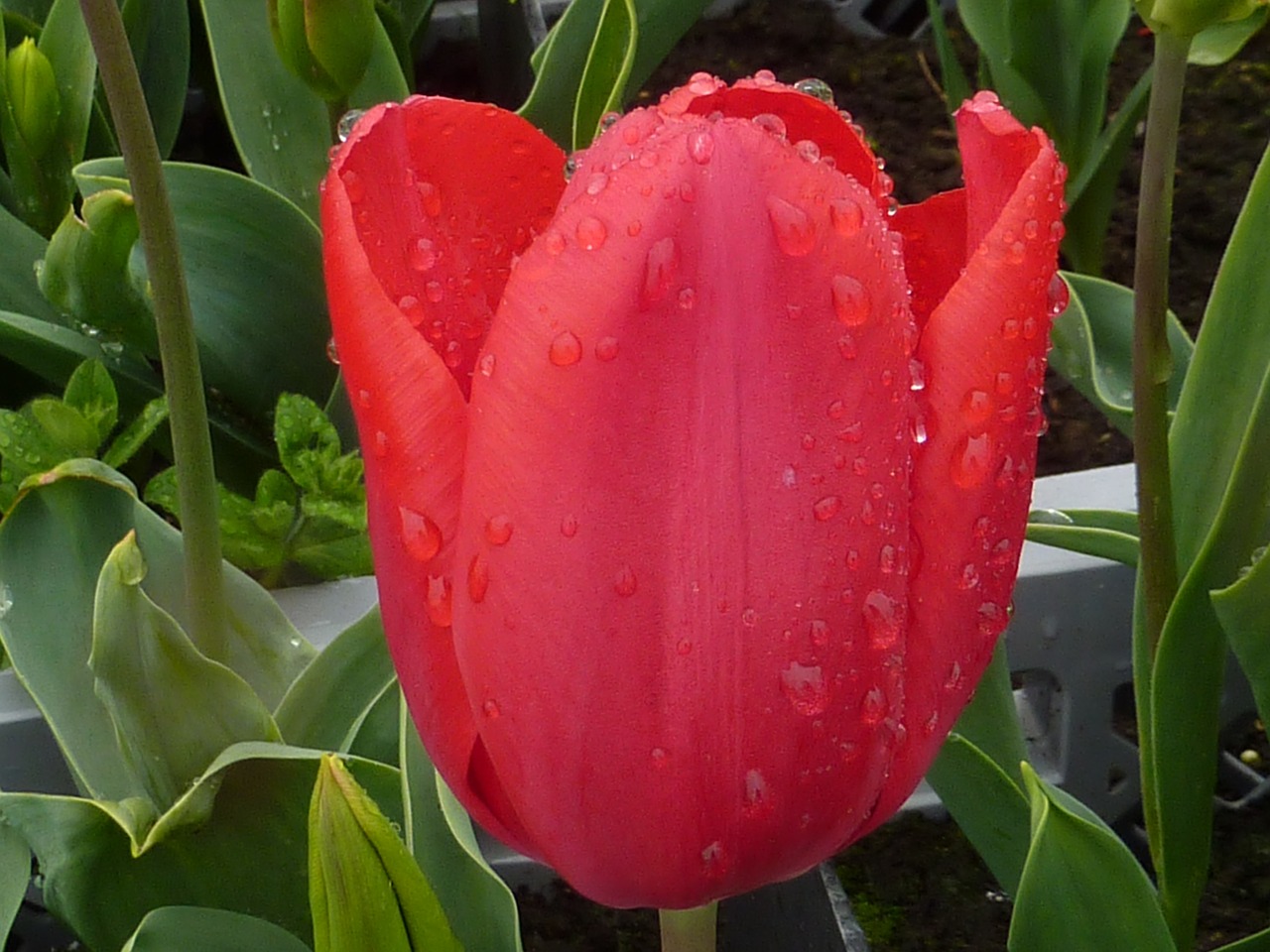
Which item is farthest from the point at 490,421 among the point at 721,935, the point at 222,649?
the point at 721,935

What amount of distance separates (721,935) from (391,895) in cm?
54

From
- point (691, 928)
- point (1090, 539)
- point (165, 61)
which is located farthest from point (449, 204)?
point (165, 61)

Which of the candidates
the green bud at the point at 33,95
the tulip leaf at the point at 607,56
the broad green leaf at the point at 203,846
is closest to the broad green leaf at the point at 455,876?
the broad green leaf at the point at 203,846

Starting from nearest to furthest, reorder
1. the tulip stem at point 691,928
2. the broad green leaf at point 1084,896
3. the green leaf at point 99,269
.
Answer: the tulip stem at point 691,928 → the broad green leaf at point 1084,896 → the green leaf at point 99,269

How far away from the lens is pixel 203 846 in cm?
59

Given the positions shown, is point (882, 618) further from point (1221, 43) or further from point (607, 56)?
point (1221, 43)

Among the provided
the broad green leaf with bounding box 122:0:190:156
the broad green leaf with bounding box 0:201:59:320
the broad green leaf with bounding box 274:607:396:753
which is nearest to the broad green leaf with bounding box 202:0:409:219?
the broad green leaf with bounding box 0:201:59:320

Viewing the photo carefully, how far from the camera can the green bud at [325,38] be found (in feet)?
2.18

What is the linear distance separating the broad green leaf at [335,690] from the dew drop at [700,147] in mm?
391

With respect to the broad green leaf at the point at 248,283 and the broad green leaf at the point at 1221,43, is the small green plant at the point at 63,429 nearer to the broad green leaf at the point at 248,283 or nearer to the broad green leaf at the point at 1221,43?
the broad green leaf at the point at 248,283

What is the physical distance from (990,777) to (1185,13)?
0.32 metres

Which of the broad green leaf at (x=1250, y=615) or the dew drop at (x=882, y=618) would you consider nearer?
the dew drop at (x=882, y=618)

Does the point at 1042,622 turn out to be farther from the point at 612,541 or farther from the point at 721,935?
the point at 612,541

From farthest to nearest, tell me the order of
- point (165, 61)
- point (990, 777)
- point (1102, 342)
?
point (165, 61) < point (1102, 342) < point (990, 777)
